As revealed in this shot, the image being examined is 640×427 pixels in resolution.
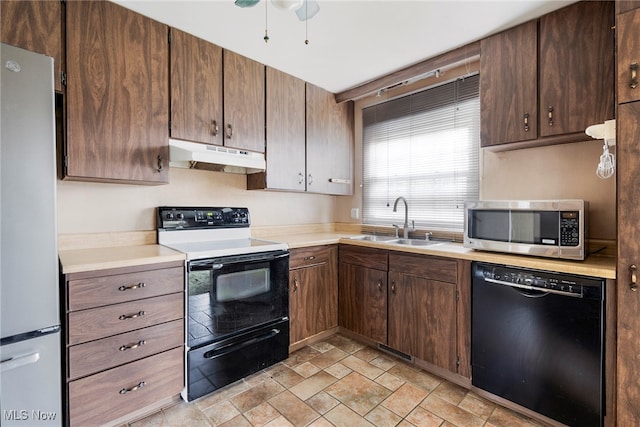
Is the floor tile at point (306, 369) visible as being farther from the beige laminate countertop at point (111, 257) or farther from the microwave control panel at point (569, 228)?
the microwave control panel at point (569, 228)

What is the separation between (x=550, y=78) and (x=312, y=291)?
222cm

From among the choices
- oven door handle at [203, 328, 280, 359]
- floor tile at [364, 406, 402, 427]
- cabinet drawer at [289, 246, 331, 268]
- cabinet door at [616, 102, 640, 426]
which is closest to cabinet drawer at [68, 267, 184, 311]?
oven door handle at [203, 328, 280, 359]

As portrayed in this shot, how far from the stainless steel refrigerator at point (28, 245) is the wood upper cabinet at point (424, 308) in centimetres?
203

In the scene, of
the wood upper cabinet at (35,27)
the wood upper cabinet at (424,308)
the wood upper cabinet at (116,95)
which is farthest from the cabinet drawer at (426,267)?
the wood upper cabinet at (35,27)

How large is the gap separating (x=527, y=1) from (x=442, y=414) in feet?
8.07

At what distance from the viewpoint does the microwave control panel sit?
1604 millimetres

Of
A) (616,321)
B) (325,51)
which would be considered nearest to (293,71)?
(325,51)

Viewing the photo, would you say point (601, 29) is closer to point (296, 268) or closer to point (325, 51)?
point (325, 51)

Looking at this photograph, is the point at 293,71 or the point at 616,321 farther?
the point at 293,71

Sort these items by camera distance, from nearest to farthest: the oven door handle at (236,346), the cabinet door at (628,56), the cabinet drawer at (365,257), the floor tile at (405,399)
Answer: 1. the cabinet door at (628,56)
2. the floor tile at (405,399)
3. the oven door handle at (236,346)
4. the cabinet drawer at (365,257)

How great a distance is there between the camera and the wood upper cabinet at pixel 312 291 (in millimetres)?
2445

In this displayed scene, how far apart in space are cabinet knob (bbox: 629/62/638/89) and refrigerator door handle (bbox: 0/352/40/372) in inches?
113

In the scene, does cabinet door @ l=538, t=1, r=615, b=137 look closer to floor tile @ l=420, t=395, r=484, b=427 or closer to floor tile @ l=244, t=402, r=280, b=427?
floor tile @ l=420, t=395, r=484, b=427

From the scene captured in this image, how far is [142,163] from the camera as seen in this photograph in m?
1.99
